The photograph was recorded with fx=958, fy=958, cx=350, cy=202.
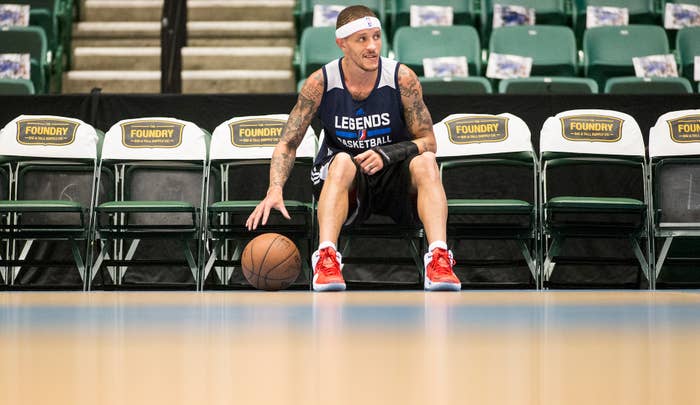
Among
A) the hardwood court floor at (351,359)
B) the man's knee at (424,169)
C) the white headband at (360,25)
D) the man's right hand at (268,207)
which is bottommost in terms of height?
the hardwood court floor at (351,359)

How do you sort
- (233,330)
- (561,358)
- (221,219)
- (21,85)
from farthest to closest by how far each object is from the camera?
(21,85) → (221,219) → (233,330) → (561,358)

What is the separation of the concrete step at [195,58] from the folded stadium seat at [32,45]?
87 centimetres

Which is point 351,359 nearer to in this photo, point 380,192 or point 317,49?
point 380,192

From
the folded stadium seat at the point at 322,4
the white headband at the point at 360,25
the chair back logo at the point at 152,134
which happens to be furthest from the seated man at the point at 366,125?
the folded stadium seat at the point at 322,4

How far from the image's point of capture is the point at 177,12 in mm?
7770

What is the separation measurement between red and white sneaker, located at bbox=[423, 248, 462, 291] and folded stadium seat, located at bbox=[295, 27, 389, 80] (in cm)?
331

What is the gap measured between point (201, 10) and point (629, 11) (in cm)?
360

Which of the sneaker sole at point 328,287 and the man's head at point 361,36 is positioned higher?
the man's head at point 361,36

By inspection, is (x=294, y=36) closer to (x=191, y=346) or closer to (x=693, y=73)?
(x=693, y=73)

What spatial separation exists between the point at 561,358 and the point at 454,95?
4.63 m

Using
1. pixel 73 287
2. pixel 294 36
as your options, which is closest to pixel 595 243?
pixel 73 287

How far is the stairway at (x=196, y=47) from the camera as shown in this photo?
7.75 meters

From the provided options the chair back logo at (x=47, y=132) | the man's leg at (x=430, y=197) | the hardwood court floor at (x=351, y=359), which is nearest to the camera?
the hardwood court floor at (x=351, y=359)

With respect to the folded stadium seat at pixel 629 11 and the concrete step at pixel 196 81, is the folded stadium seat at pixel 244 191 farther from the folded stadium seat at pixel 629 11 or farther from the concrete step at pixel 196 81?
the folded stadium seat at pixel 629 11
